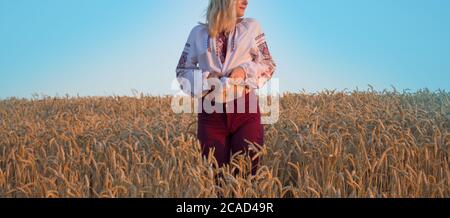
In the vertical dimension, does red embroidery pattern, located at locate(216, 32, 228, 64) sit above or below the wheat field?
above

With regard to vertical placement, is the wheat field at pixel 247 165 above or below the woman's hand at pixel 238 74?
below

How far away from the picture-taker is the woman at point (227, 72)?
4.10m

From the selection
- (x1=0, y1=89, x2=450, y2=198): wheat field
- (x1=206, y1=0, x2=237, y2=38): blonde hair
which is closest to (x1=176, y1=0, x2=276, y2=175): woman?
(x1=206, y1=0, x2=237, y2=38): blonde hair

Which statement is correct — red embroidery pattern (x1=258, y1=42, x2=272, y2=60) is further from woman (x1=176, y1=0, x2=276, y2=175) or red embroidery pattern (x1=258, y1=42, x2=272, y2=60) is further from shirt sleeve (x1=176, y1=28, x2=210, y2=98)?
shirt sleeve (x1=176, y1=28, x2=210, y2=98)

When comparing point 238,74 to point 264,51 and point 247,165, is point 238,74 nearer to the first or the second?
point 264,51

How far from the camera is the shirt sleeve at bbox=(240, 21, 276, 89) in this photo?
4.11 meters

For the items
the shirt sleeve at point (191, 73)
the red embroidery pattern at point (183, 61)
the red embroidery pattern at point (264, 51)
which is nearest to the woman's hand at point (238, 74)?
the shirt sleeve at point (191, 73)

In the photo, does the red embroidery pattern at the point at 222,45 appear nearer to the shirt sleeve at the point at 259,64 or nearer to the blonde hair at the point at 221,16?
the blonde hair at the point at 221,16

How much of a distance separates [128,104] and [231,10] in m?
9.67

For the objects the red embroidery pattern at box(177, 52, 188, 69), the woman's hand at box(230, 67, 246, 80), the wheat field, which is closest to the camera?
the wheat field

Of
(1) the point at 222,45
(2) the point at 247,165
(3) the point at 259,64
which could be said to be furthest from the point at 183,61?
(2) the point at 247,165

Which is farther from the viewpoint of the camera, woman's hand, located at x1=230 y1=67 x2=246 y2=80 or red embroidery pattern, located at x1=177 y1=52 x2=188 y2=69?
red embroidery pattern, located at x1=177 y1=52 x2=188 y2=69
